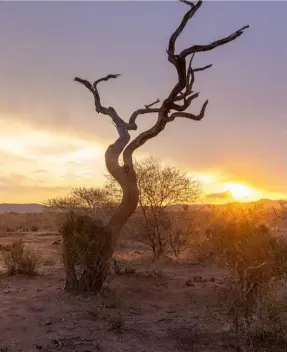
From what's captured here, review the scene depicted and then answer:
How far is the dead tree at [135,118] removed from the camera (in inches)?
410

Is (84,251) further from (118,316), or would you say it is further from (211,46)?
(211,46)

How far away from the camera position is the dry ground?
7.20m

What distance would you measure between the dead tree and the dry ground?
1.32 metres

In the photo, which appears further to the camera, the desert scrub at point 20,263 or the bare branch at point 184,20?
the desert scrub at point 20,263

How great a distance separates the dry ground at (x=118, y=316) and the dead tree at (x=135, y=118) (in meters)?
1.32

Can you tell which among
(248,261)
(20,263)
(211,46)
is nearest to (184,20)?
(211,46)

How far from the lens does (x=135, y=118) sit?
39.1ft

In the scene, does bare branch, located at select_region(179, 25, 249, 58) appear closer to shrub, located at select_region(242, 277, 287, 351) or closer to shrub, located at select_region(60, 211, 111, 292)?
shrub, located at select_region(60, 211, 111, 292)

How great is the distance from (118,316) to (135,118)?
17.3ft

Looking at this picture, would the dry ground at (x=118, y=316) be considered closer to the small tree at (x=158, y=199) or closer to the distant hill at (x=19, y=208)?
the small tree at (x=158, y=199)

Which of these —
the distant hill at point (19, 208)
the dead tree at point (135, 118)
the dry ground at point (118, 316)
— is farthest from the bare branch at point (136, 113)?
the distant hill at point (19, 208)

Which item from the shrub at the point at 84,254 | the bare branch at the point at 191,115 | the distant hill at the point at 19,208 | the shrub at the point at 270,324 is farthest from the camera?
the distant hill at the point at 19,208

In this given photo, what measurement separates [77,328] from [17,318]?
1.13 m

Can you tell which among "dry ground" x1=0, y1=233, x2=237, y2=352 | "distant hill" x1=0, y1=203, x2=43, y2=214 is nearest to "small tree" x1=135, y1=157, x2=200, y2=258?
"dry ground" x1=0, y1=233, x2=237, y2=352
